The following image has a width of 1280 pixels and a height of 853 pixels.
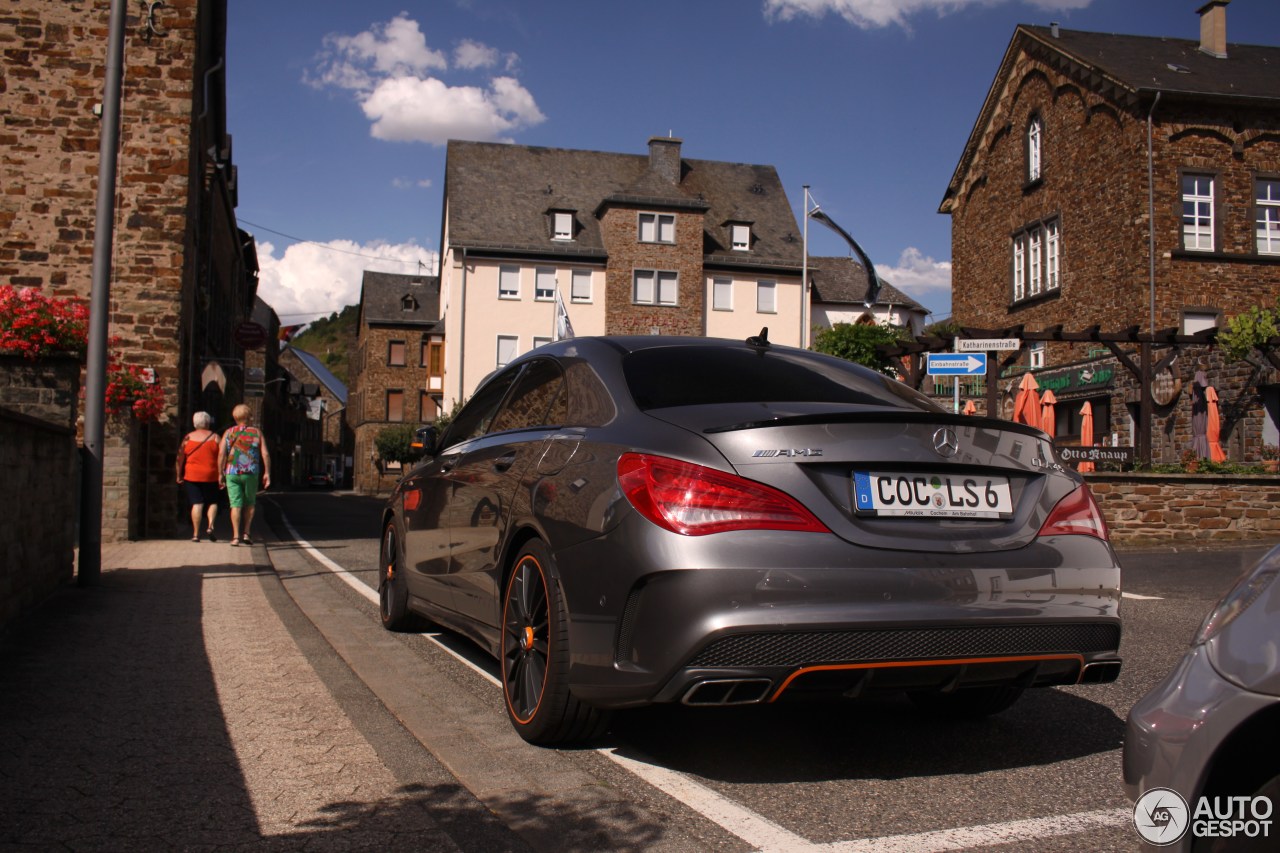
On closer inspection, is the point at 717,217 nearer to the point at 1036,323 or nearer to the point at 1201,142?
the point at 1036,323

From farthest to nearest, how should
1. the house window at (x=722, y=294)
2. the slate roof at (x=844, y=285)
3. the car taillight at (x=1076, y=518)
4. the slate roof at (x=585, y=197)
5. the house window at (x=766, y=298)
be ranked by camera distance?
the slate roof at (x=844, y=285) < the house window at (x=766, y=298) < the house window at (x=722, y=294) < the slate roof at (x=585, y=197) < the car taillight at (x=1076, y=518)

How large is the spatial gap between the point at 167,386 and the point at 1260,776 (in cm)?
1685

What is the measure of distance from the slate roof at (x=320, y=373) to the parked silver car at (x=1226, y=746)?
10194cm

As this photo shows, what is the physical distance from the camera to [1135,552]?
1500 centimetres

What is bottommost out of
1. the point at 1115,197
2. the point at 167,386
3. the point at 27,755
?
the point at 27,755

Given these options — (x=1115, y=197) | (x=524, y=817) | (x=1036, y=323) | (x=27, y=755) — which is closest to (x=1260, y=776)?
(x=524, y=817)

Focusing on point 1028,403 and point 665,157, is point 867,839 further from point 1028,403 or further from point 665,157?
point 665,157

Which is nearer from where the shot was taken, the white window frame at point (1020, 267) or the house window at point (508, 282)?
the white window frame at point (1020, 267)

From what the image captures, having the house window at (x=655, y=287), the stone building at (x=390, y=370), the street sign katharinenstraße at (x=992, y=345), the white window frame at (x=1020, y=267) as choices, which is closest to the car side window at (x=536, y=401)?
the street sign katharinenstraße at (x=992, y=345)

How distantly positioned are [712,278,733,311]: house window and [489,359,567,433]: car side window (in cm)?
4908

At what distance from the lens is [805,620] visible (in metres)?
3.47

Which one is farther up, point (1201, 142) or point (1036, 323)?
point (1201, 142)

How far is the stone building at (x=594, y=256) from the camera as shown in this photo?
51625 millimetres

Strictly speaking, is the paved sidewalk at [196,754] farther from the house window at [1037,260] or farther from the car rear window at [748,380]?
the house window at [1037,260]
